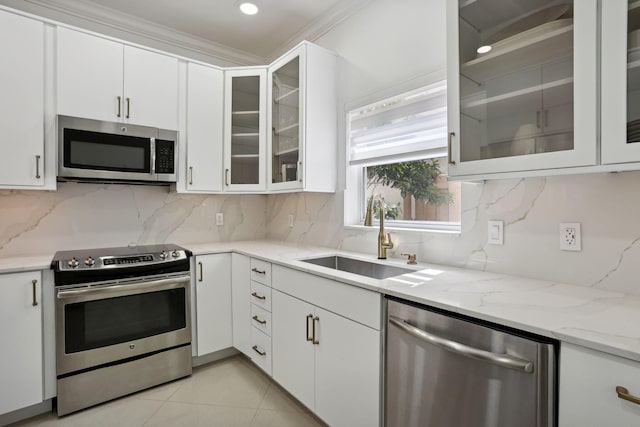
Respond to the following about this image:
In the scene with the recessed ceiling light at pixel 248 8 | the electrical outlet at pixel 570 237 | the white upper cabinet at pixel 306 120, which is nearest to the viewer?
the electrical outlet at pixel 570 237

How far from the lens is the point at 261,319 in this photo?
7.39 feet

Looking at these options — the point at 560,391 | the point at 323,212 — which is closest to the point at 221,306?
the point at 323,212

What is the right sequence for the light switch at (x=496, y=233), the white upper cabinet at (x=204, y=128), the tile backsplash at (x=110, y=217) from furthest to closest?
the white upper cabinet at (x=204, y=128) → the tile backsplash at (x=110, y=217) → the light switch at (x=496, y=233)

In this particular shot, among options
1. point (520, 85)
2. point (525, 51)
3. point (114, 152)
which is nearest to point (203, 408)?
point (114, 152)

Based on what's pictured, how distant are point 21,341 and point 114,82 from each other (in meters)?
1.69

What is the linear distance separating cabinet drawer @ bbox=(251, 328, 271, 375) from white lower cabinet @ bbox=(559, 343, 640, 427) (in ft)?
5.39

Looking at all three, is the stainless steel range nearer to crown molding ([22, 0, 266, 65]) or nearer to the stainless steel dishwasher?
the stainless steel dishwasher

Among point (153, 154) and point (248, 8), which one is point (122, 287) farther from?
point (248, 8)

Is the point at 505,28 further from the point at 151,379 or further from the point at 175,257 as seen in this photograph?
the point at 151,379

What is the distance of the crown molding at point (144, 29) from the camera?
243cm

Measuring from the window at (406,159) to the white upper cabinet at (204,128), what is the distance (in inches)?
44.2

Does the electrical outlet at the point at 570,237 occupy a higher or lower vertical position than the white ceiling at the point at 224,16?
lower

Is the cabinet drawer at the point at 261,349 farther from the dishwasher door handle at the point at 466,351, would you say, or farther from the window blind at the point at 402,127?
the window blind at the point at 402,127

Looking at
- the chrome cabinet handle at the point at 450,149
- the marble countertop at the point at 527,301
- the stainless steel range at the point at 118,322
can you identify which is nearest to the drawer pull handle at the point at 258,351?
the stainless steel range at the point at 118,322
